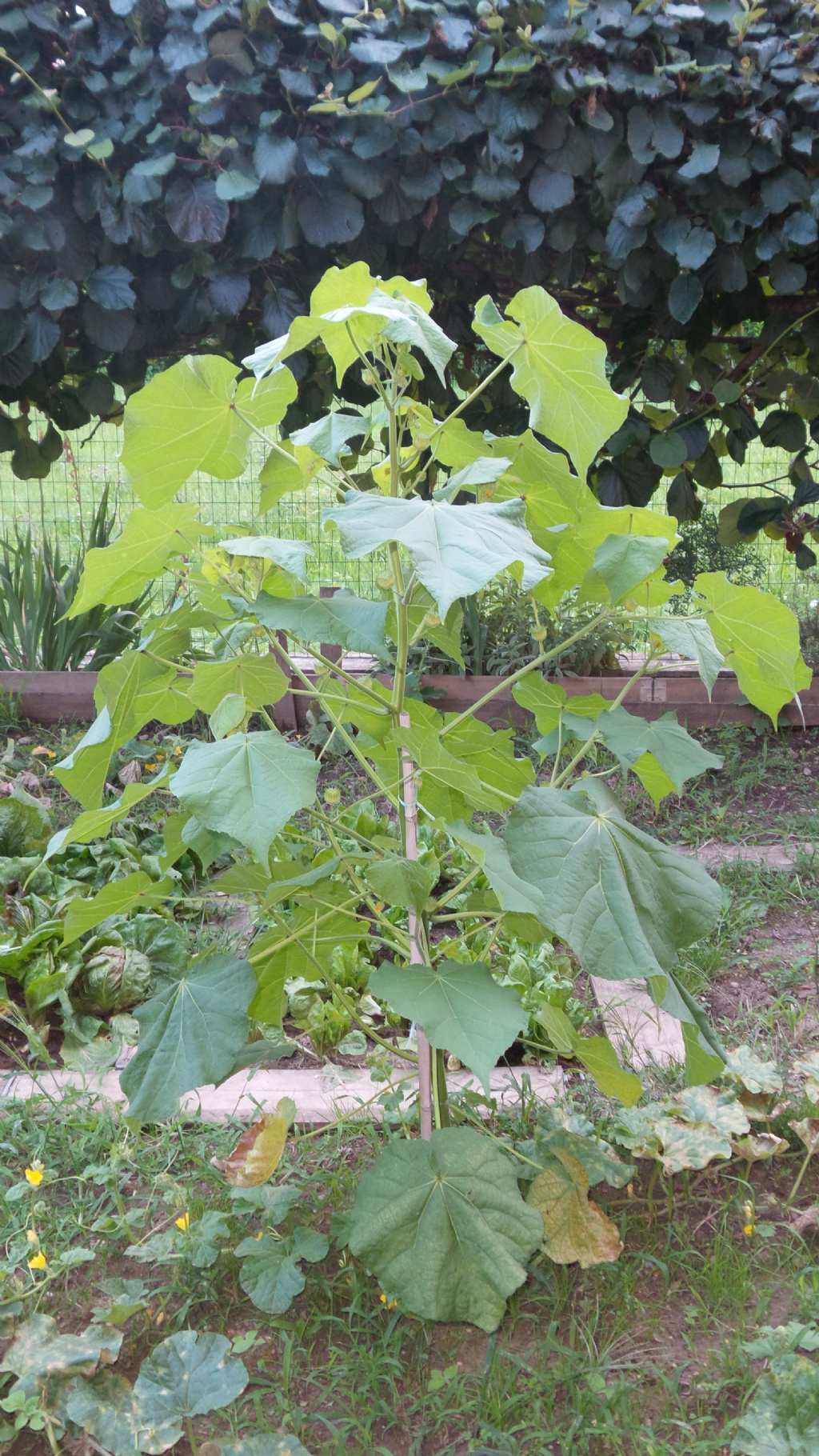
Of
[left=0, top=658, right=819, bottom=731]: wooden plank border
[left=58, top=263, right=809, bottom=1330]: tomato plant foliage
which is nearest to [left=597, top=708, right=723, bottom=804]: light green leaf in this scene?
[left=58, top=263, right=809, bottom=1330]: tomato plant foliage

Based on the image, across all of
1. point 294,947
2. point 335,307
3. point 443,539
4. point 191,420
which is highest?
point 335,307

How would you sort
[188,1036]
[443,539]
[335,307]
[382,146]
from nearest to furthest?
[443,539] < [335,307] < [188,1036] < [382,146]

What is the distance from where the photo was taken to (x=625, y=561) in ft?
4.18

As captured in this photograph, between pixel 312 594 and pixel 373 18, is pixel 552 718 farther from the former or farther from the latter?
pixel 373 18

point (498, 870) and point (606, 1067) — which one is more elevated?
point (498, 870)

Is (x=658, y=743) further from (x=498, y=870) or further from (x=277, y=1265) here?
(x=277, y=1265)

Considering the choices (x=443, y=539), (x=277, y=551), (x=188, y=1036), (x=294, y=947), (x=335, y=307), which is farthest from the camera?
(x=294, y=947)

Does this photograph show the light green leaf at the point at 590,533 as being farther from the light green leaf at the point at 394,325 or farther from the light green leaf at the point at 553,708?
the light green leaf at the point at 394,325

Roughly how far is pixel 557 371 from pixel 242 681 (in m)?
0.50

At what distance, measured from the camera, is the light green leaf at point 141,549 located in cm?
123

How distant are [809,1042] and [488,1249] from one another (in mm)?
903

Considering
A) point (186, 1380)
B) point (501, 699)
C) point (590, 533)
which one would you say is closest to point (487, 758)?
point (590, 533)

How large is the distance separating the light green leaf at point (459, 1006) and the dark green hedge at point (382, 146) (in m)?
A: 2.31

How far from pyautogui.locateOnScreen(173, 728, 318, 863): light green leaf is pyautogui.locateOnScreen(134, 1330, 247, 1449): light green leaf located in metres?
0.63
